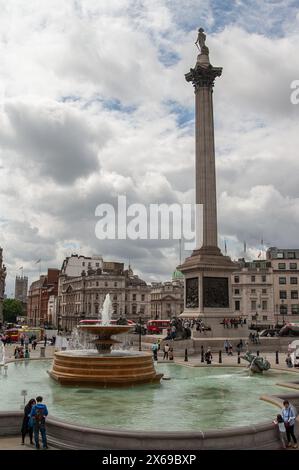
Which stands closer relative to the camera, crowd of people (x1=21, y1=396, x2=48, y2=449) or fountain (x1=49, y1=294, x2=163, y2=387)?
crowd of people (x1=21, y1=396, x2=48, y2=449)

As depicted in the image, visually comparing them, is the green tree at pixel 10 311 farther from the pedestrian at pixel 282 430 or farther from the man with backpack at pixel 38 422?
the pedestrian at pixel 282 430

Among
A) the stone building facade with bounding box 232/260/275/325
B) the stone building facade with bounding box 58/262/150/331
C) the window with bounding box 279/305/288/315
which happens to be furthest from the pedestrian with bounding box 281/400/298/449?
the stone building facade with bounding box 58/262/150/331

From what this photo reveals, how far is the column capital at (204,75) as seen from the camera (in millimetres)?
57250

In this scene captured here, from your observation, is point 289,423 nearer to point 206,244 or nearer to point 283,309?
point 206,244

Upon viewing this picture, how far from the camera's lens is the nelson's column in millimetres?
48750

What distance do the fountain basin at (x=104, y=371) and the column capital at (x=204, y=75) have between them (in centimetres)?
4263

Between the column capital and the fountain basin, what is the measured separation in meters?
42.6

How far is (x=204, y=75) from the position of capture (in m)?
57.3

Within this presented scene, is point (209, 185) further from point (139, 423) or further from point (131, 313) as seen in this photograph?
point (131, 313)

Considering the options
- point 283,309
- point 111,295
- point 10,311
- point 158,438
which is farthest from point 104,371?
point 10,311

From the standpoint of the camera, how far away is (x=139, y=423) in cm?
1459

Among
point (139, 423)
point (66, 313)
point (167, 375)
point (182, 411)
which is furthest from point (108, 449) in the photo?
point (66, 313)

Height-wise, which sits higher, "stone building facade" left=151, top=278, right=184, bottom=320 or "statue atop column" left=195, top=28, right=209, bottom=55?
"statue atop column" left=195, top=28, right=209, bottom=55

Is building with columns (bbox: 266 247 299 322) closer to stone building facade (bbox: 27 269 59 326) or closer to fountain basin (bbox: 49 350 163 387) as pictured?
fountain basin (bbox: 49 350 163 387)
